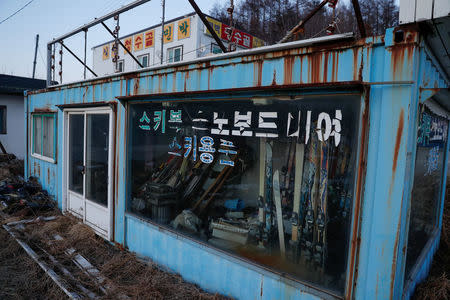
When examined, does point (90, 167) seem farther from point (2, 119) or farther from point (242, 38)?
point (242, 38)

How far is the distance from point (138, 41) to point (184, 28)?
3.83 m

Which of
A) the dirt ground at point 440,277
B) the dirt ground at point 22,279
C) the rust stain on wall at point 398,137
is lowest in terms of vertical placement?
the dirt ground at point 22,279

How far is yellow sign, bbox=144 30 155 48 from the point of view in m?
16.3

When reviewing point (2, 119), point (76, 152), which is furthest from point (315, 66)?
point (2, 119)

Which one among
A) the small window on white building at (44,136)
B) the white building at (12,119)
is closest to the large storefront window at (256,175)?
the small window on white building at (44,136)

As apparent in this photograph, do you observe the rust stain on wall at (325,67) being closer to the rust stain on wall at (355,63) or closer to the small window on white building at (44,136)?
the rust stain on wall at (355,63)

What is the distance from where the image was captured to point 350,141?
2.40 m

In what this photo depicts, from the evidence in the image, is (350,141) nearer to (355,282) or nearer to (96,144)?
(355,282)

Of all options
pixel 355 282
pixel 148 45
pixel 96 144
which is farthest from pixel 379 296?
pixel 148 45

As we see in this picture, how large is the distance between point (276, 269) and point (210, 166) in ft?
4.73

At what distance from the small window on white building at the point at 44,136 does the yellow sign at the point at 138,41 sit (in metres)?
10.4

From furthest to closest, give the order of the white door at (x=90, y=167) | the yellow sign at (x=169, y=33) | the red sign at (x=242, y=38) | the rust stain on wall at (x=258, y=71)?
the yellow sign at (x=169, y=33) → the red sign at (x=242, y=38) → the white door at (x=90, y=167) → the rust stain on wall at (x=258, y=71)

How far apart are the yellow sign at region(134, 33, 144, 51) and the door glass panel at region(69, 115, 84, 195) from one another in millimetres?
12184

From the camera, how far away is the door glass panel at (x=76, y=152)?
5914mm
